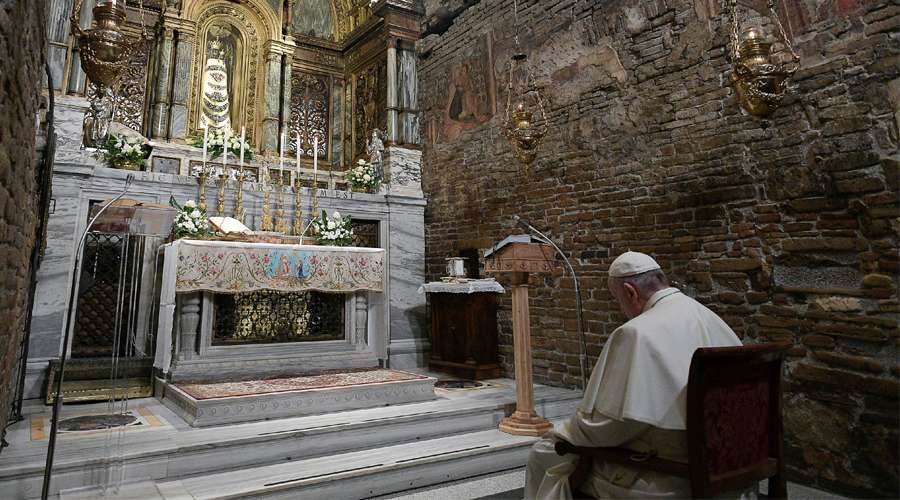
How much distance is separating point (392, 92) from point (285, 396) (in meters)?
6.15

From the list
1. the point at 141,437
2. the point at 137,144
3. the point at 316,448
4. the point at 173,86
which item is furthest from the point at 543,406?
the point at 173,86

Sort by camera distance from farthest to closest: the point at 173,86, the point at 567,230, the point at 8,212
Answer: the point at 173,86 < the point at 567,230 < the point at 8,212

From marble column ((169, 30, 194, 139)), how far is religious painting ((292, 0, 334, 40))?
7.06 feet

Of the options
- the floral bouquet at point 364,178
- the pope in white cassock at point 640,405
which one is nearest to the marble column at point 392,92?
the floral bouquet at point 364,178

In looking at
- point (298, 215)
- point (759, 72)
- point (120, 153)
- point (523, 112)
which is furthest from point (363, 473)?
point (120, 153)

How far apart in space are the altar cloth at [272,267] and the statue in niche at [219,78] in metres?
4.41

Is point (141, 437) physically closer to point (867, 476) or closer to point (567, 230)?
point (567, 230)

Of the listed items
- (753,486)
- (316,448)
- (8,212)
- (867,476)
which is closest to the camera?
(753,486)

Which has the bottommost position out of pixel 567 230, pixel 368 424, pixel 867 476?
pixel 867 476

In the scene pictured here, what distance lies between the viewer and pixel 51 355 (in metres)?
5.54

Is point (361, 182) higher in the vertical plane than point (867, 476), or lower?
higher

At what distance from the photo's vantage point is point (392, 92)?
9172mm

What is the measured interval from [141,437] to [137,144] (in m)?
4.46

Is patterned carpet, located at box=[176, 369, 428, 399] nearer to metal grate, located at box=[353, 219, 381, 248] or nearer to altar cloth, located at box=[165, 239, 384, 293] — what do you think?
altar cloth, located at box=[165, 239, 384, 293]
